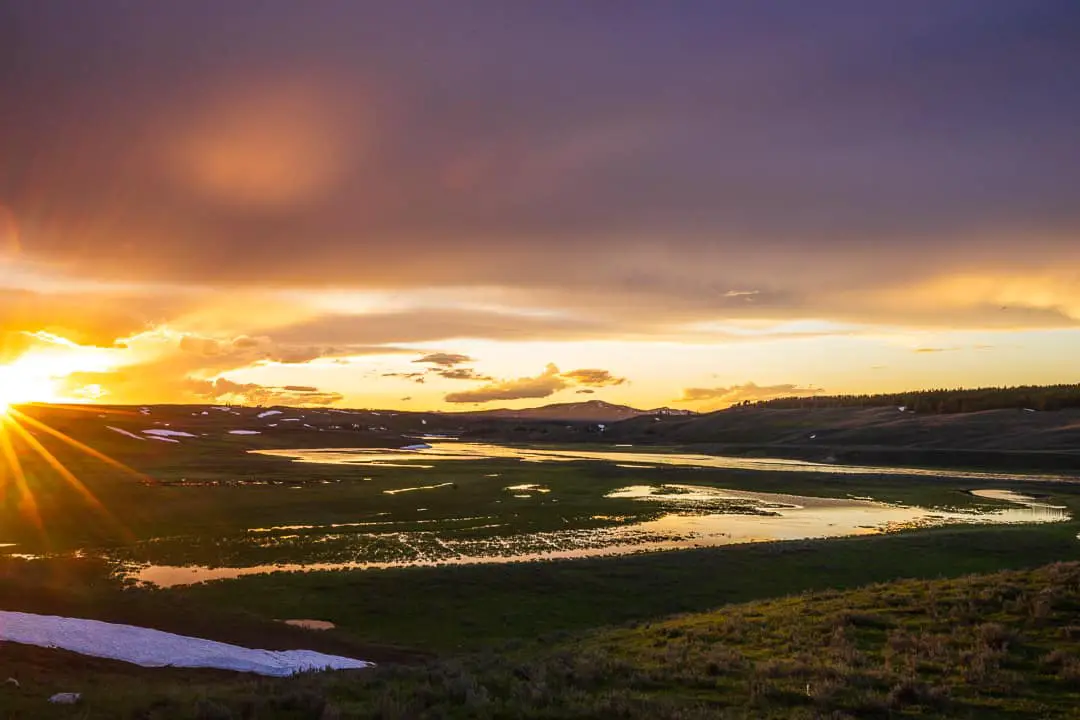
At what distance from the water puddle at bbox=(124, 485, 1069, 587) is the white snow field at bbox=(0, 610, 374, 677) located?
10405mm

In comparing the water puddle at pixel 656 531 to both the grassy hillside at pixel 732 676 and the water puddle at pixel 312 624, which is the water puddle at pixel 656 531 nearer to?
the water puddle at pixel 312 624

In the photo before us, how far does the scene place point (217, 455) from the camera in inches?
4919

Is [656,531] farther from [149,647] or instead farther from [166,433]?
[166,433]

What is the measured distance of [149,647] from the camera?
2353cm

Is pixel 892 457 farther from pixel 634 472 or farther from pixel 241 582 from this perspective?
pixel 241 582

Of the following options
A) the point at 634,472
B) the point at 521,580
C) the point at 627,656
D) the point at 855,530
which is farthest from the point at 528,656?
the point at 634,472

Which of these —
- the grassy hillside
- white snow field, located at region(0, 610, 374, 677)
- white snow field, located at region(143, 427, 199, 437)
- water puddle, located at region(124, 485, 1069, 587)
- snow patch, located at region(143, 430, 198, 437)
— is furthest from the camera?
snow patch, located at region(143, 430, 198, 437)

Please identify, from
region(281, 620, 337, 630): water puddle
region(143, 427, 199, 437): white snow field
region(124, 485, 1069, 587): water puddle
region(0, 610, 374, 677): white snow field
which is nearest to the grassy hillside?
region(0, 610, 374, 677): white snow field

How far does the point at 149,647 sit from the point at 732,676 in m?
17.7

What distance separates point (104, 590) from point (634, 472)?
3250 inches

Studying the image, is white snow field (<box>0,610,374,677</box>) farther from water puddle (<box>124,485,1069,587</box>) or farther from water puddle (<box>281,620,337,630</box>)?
water puddle (<box>124,485,1069,587</box>)

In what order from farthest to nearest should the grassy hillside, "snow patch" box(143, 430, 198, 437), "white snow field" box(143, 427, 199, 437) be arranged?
"snow patch" box(143, 430, 198, 437) < "white snow field" box(143, 427, 199, 437) < the grassy hillside

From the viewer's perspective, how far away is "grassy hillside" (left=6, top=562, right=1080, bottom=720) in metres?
14.1

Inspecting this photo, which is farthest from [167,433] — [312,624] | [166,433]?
[312,624]
